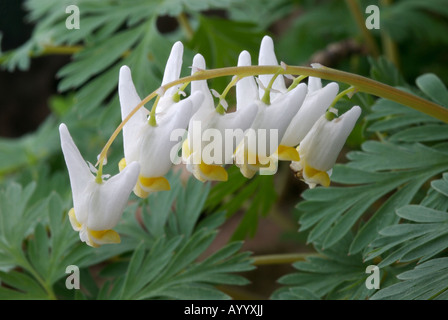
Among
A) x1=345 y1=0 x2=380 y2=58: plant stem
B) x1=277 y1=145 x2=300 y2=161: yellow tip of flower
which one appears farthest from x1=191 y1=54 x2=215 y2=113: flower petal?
x1=345 y1=0 x2=380 y2=58: plant stem

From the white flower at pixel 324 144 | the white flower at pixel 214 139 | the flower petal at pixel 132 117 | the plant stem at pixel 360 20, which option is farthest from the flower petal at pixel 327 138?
the plant stem at pixel 360 20

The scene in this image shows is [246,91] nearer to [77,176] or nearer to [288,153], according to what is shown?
[288,153]

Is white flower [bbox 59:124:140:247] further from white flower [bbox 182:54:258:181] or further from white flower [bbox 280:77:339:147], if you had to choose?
white flower [bbox 280:77:339:147]

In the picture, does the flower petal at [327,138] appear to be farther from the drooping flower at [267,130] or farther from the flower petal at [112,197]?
the flower petal at [112,197]

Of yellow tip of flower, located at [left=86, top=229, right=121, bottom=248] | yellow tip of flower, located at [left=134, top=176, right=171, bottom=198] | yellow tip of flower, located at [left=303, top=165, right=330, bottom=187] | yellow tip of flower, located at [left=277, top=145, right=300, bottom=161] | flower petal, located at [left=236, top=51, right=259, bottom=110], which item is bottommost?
yellow tip of flower, located at [left=86, top=229, right=121, bottom=248]

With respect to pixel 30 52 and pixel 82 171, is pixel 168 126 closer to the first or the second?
pixel 82 171

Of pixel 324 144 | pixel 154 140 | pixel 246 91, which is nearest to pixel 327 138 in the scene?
pixel 324 144
